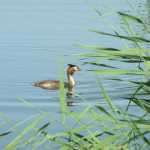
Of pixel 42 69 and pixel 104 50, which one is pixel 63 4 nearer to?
pixel 42 69

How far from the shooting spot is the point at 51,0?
3238cm

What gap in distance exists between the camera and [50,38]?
66.7 ft

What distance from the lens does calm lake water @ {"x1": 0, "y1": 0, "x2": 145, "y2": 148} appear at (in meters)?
12.4

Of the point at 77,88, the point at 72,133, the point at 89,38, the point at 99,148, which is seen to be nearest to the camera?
the point at 99,148

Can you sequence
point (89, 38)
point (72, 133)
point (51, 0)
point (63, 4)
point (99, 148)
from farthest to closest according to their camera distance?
point (51, 0) → point (63, 4) → point (89, 38) → point (72, 133) → point (99, 148)

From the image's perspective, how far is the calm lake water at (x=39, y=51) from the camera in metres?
12.4

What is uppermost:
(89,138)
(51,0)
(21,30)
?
(89,138)

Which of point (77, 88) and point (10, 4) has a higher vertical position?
point (77, 88)

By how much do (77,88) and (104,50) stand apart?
11157 mm

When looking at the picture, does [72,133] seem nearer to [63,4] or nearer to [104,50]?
[104,50]

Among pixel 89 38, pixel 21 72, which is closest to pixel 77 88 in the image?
pixel 21 72

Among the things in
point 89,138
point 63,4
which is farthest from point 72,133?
point 63,4

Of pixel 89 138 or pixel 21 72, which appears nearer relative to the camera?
pixel 89 138

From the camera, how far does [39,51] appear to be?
59.8 feet
